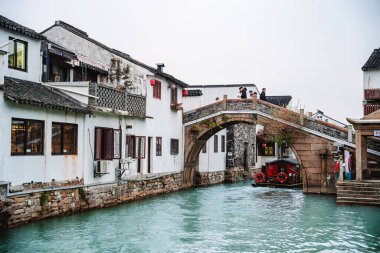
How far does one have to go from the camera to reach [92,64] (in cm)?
2077

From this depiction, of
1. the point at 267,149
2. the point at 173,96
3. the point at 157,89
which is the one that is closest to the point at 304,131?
the point at 173,96

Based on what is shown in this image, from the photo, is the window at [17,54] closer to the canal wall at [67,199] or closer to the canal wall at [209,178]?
the canal wall at [67,199]

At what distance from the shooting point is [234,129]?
3572cm

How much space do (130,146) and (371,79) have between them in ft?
50.9

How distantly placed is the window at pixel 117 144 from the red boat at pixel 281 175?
42.3 ft

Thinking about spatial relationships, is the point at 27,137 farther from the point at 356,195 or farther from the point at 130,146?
the point at 356,195

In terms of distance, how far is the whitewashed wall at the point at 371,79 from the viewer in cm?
2783

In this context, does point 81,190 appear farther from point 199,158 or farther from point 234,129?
point 234,129

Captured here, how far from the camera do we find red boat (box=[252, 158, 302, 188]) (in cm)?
2889

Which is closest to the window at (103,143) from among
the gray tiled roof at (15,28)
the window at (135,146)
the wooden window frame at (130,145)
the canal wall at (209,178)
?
the wooden window frame at (130,145)

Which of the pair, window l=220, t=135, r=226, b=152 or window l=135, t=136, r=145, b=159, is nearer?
window l=135, t=136, r=145, b=159

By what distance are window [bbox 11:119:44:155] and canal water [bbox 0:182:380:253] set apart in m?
2.19

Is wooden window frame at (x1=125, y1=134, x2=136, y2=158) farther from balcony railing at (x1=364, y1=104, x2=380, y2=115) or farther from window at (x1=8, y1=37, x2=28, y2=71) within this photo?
balcony railing at (x1=364, y1=104, x2=380, y2=115)

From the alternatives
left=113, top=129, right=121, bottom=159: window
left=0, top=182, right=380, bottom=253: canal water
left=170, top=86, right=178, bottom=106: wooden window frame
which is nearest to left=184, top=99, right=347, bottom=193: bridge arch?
left=170, top=86, right=178, bottom=106: wooden window frame
